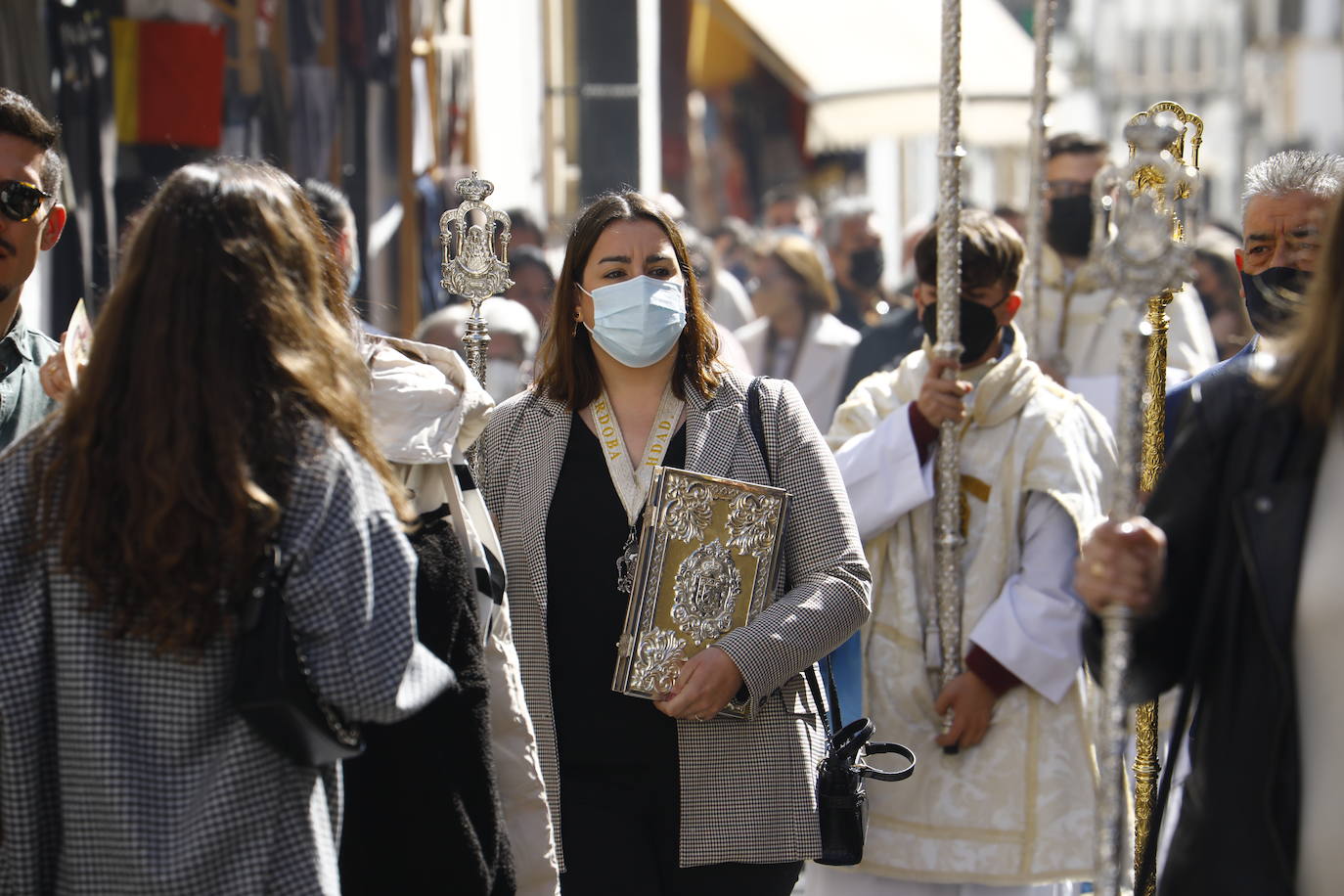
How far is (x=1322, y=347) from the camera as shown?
270cm

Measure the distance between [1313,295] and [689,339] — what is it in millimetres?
1734

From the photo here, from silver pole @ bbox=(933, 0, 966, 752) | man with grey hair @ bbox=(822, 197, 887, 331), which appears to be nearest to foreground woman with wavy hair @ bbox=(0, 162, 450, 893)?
silver pole @ bbox=(933, 0, 966, 752)

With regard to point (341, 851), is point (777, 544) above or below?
above

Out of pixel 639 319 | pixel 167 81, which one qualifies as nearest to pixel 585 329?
pixel 639 319

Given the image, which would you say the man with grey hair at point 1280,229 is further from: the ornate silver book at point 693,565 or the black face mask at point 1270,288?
the ornate silver book at point 693,565

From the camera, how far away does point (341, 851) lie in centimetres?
304

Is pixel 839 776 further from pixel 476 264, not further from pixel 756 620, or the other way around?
pixel 476 264

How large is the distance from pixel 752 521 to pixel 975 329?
1.06 metres

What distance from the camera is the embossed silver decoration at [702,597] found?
3910mm

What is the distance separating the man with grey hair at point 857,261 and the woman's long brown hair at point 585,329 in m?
5.57

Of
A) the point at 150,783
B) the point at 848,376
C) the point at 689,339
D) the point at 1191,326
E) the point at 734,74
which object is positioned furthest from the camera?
the point at 734,74

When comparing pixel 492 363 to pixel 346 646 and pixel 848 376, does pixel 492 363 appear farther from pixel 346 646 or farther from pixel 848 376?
pixel 346 646

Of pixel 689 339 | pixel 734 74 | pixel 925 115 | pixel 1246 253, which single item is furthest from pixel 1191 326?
pixel 734 74

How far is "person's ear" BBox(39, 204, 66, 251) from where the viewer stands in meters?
4.01
